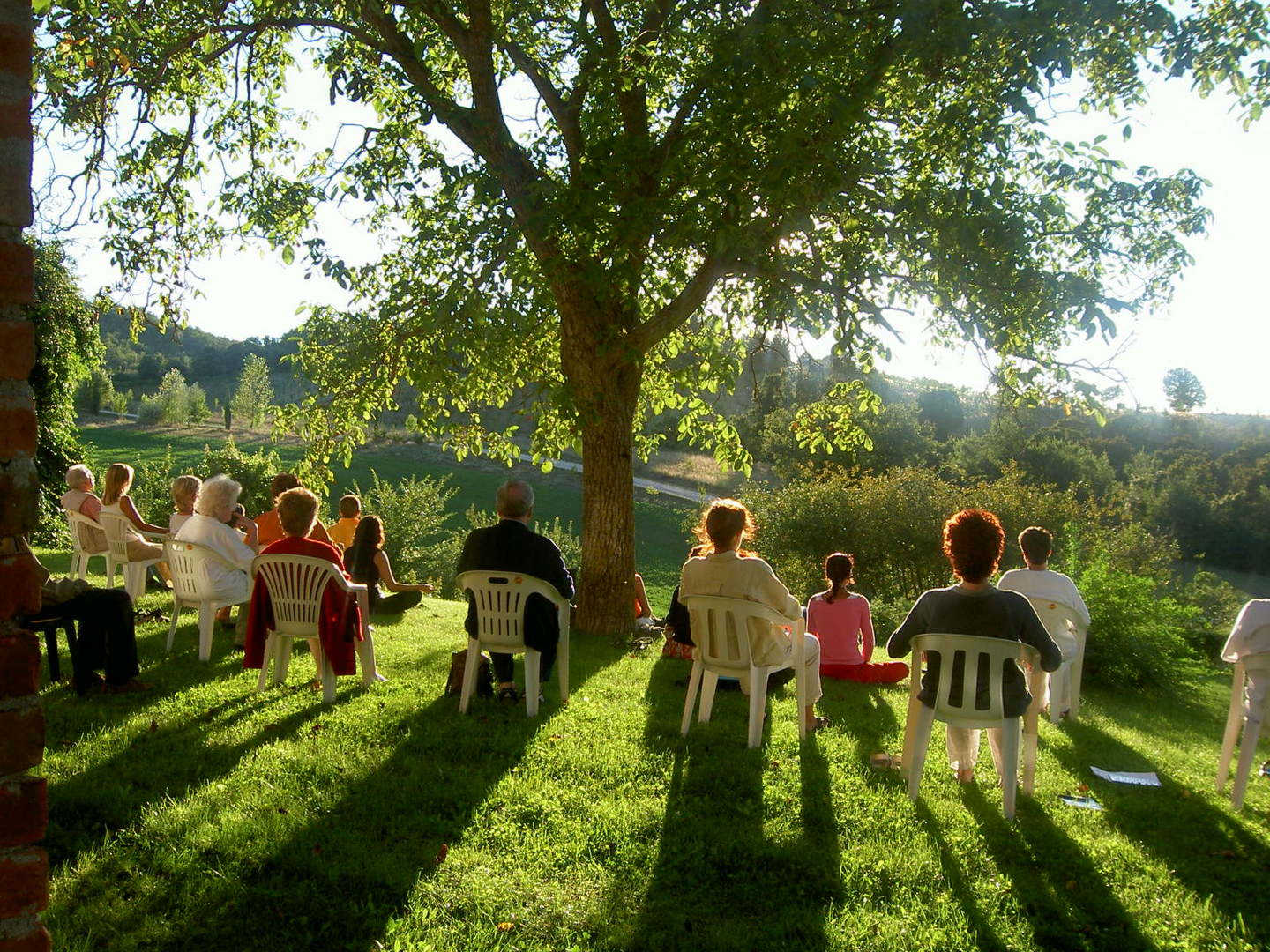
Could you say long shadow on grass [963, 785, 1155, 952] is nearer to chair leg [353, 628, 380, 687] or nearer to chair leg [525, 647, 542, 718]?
chair leg [525, 647, 542, 718]

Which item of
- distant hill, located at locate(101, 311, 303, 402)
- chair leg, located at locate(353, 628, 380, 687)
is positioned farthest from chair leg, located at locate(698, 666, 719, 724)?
distant hill, located at locate(101, 311, 303, 402)

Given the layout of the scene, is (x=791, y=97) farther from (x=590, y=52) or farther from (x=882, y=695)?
(x=882, y=695)

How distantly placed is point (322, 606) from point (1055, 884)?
4556 millimetres

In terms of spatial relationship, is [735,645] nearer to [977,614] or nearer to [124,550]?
[977,614]

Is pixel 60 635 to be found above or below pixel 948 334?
below

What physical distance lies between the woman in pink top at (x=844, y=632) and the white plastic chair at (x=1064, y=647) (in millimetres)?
1302

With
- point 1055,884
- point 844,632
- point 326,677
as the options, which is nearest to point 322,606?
point 326,677

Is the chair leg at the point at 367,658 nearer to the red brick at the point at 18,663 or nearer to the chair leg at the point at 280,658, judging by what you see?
the chair leg at the point at 280,658

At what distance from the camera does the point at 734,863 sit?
396 centimetres

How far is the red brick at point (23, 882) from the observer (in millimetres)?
1671

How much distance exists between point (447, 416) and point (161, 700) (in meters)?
7.02

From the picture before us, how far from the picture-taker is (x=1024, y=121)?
28.2 ft

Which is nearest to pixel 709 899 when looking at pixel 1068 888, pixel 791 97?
pixel 1068 888

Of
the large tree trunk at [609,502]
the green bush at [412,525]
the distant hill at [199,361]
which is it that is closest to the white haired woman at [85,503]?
the large tree trunk at [609,502]
